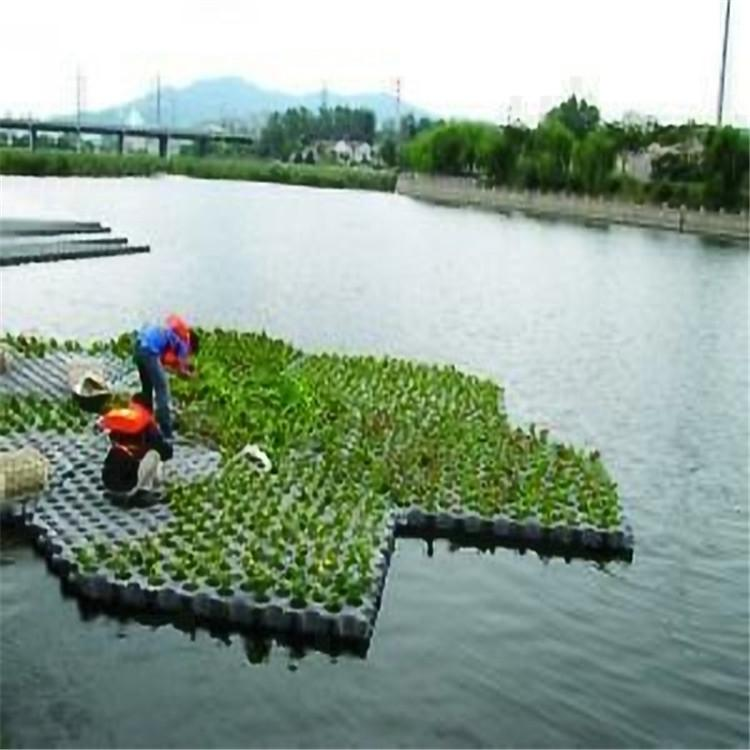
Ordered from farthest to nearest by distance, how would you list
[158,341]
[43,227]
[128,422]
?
1. [43,227]
2. [158,341]
3. [128,422]

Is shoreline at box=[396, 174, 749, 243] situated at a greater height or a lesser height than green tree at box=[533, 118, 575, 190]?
lesser

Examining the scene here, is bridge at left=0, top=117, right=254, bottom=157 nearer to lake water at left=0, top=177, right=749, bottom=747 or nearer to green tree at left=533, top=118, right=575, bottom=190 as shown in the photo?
green tree at left=533, top=118, right=575, bottom=190

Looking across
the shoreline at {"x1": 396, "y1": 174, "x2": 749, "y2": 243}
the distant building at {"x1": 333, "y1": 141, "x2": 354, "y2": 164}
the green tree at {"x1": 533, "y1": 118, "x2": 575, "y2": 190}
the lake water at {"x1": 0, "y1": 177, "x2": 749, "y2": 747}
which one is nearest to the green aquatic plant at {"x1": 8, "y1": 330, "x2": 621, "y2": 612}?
the lake water at {"x1": 0, "y1": 177, "x2": 749, "y2": 747}

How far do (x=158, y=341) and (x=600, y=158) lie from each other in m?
70.0

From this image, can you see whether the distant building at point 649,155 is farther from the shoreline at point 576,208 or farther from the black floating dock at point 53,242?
the black floating dock at point 53,242

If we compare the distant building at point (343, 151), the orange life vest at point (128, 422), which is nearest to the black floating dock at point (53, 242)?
the orange life vest at point (128, 422)

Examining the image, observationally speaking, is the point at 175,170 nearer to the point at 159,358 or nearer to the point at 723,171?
the point at 723,171

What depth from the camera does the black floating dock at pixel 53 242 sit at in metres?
38.8

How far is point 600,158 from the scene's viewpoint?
3098 inches

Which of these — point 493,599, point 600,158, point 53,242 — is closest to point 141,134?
point 600,158

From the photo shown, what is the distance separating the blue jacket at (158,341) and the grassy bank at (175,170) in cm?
7209

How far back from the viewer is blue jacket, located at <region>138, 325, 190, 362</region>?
12.2 metres

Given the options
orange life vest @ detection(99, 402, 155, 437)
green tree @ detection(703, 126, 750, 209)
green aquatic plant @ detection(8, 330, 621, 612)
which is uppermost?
green tree @ detection(703, 126, 750, 209)

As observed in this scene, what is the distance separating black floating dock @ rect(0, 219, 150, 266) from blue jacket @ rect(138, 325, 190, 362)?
25920mm
